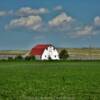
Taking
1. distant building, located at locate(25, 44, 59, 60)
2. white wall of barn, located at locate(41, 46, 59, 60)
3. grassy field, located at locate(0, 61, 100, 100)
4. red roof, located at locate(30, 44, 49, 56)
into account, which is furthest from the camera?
red roof, located at locate(30, 44, 49, 56)

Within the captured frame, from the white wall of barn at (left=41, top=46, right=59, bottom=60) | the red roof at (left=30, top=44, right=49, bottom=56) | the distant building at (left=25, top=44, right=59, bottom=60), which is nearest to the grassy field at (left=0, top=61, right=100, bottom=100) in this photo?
the distant building at (left=25, top=44, right=59, bottom=60)

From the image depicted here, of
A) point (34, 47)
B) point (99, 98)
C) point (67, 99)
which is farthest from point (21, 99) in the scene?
point (34, 47)

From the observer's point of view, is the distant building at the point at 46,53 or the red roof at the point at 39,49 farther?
the red roof at the point at 39,49

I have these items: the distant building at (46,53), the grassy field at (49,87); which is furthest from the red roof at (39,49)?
the grassy field at (49,87)

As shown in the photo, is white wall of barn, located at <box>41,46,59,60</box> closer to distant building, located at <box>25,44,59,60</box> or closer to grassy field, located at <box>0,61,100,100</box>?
distant building, located at <box>25,44,59,60</box>

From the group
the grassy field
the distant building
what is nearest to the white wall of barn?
the distant building

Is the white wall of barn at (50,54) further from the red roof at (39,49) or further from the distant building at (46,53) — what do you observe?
the red roof at (39,49)

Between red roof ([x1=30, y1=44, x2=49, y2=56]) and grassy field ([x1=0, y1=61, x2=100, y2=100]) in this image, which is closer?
grassy field ([x1=0, y1=61, x2=100, y2=100])

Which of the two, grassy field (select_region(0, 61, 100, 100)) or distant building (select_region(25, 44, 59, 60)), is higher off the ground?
distant building (select_region(25, 44, 59, 60))

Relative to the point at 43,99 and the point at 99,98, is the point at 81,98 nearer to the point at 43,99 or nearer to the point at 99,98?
the point at 99,98

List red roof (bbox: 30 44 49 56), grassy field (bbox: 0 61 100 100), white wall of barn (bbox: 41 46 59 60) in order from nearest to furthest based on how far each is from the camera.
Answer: grassy field (bbox: 0 61 100 100), white wall of barn (bbox: 41 46 59 60), red roof (bbox: 30 44 49 56)

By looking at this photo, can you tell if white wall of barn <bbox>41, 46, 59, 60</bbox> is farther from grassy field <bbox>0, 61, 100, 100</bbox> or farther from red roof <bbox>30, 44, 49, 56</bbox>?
grassy field <bbox>0, 61, 100, 100</bbox>

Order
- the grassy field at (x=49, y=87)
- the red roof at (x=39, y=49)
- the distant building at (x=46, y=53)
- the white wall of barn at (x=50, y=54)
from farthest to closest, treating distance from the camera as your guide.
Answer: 1. the red roof at (x=39, y=49)
2. the white wall of barn at (x=50, y=54)
3. the distant building at (x=46, y=53)
4. the grassy field at (x=49, y=87)

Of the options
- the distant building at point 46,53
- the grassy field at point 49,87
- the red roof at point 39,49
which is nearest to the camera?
the grassy field at point 49,87
